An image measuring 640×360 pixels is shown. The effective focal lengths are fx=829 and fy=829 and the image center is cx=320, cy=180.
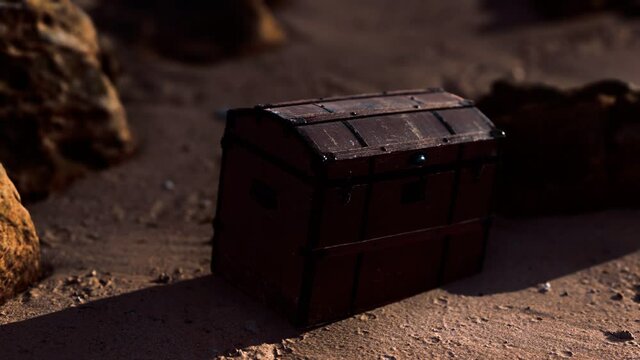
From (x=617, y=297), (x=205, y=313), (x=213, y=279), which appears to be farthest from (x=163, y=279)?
(x=617, y=297)

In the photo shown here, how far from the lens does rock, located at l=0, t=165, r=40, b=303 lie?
5.44m

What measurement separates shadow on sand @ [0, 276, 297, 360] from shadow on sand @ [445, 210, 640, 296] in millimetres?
1554

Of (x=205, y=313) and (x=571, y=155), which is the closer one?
(x=205, y=313)

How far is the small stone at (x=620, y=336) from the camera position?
17.5 ft

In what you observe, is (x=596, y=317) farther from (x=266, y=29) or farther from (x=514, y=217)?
(x=266, y=29)

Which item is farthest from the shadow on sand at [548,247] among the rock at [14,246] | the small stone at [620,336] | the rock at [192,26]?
the rock at [192,26]

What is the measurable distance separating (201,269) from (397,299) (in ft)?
5.07

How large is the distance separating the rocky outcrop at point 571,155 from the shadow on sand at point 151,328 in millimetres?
2789

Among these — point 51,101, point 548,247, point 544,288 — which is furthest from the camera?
point 51,101

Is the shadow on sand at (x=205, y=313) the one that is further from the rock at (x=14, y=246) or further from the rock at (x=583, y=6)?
the rock at (x=583, y=6)

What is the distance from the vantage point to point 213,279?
241 inches

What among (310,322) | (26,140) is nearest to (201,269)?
(310,322)

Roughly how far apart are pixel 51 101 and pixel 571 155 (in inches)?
187

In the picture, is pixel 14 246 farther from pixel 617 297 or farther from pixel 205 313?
pixel 617 297
